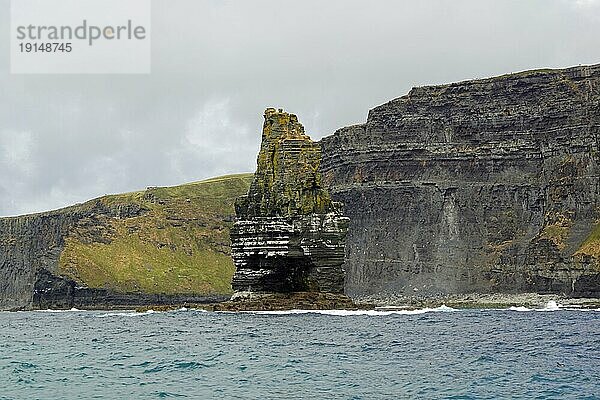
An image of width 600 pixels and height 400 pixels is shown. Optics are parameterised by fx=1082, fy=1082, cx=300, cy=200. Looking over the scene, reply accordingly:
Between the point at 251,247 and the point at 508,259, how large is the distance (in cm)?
9520

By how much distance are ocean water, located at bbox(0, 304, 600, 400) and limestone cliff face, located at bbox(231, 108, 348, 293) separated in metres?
25.3

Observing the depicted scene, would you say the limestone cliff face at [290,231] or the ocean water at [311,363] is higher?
the limestone cliff face at [290,231]

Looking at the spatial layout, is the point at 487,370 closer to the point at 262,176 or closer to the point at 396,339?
the point at 396,339

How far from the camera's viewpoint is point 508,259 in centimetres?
19175

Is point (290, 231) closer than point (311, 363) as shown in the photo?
No

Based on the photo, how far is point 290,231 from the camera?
4186 inches

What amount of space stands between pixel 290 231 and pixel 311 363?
189 ft

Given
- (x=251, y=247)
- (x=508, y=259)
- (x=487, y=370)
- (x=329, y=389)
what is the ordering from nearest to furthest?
(x=329, y=389), (x=487, y=370), (x=251, y=247), (x=508, y=259)

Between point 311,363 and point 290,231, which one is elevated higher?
point 290,231

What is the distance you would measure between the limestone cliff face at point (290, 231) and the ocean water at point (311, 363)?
2530 cm

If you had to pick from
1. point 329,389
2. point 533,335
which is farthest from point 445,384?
point 533,335

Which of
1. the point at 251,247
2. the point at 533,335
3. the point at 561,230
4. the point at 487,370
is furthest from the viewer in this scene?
the point at 561,230

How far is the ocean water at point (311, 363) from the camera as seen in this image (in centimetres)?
3928

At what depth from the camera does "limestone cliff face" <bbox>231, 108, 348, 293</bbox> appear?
4141 inches
